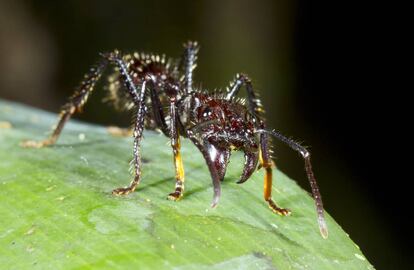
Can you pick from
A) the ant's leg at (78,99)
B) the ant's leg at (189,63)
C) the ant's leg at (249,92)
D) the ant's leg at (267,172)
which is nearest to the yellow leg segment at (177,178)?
the ant's leg at (267,172)

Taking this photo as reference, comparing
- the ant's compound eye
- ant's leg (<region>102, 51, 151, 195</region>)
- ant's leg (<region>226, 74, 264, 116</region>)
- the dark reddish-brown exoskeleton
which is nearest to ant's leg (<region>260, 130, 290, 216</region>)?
the dark reddish-brown exoskeleton

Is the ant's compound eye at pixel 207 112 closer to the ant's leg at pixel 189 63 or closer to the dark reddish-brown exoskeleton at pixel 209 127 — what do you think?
the dark reddish-brown exoskeleton at pixel 209 127

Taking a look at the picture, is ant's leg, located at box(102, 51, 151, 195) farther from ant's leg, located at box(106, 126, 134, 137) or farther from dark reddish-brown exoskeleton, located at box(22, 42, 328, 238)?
ant's leg, located at box(106, 126, 134, 137)

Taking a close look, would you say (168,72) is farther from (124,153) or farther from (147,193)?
(147,193)

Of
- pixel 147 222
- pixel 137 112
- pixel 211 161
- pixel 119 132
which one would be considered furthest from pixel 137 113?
pixel 147 222

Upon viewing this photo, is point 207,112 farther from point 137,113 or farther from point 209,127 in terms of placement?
point 137,113
